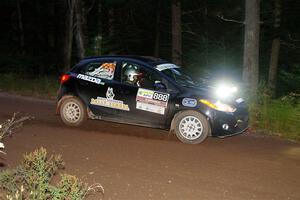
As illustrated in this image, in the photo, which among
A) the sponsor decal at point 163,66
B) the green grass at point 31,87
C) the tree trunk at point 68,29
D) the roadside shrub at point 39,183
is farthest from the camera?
the tree trunk at point 68,29

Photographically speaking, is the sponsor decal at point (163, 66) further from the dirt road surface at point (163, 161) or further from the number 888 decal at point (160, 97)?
the dirt road surface at point (163, 161)

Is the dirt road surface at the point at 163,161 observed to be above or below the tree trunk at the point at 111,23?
below

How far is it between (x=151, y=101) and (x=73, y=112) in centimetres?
219

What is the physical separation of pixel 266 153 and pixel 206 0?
16779 mm

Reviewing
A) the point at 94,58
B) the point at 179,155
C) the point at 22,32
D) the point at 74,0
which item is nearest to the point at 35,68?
the point at 22,32

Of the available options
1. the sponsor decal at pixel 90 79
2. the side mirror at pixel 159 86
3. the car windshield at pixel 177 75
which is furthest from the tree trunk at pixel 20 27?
the side mirror at pixel 159 86

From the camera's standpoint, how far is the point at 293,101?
13.7 metres

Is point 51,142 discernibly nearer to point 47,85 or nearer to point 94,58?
point 94,58

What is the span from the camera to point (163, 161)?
8797mm

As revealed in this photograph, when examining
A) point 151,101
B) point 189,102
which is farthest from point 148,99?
point 189,102

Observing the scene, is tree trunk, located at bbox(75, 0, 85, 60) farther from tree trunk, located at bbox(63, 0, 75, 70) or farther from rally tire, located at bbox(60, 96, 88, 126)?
rally tire, located at bbox(60, 96, 88, 126)

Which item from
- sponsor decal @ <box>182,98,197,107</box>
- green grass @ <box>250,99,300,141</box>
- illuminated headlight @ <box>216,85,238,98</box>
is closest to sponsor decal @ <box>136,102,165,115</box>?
sponsor decal @ <box>182,98,197,107</box>

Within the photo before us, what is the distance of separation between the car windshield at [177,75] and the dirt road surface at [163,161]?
1280mm

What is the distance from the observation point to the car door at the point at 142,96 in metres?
10.7
